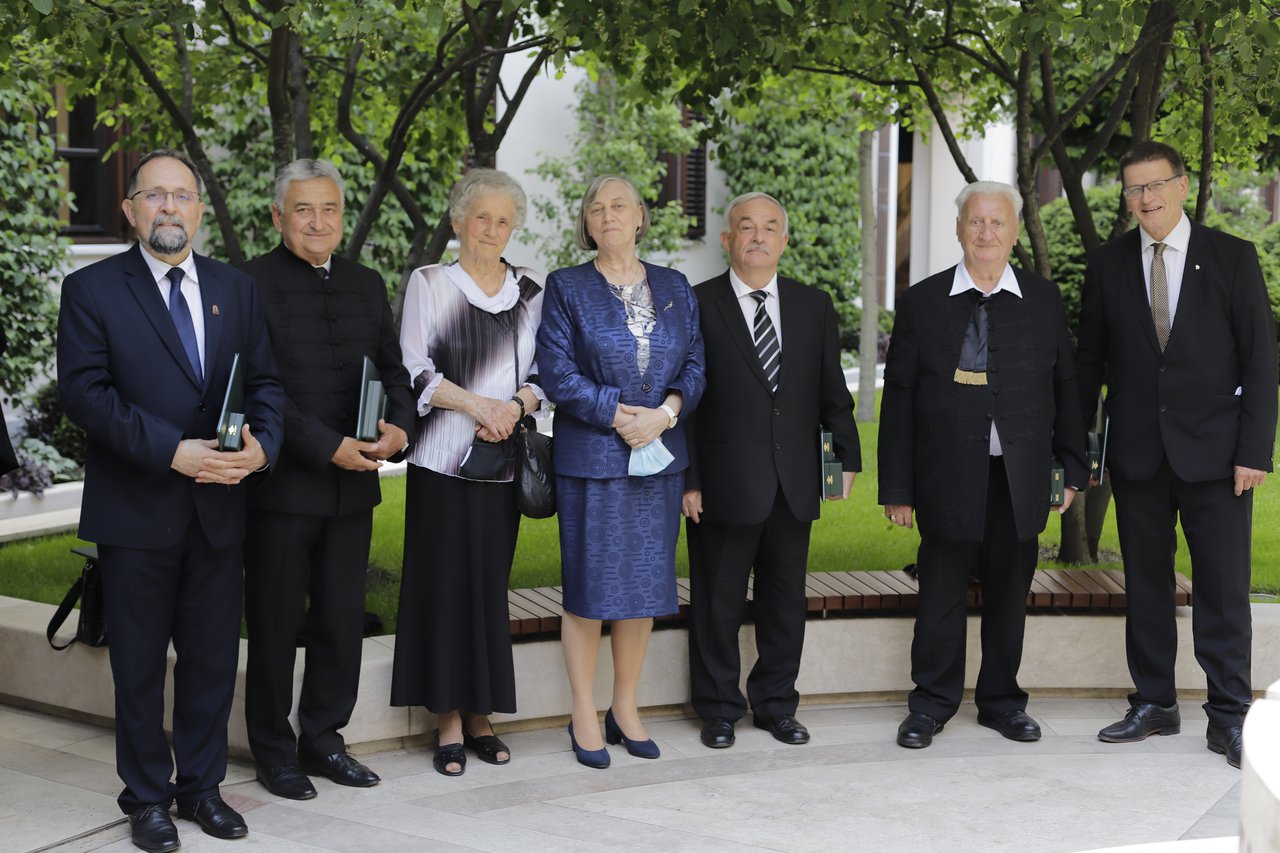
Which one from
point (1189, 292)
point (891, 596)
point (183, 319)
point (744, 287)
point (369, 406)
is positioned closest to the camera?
point (183, 319)

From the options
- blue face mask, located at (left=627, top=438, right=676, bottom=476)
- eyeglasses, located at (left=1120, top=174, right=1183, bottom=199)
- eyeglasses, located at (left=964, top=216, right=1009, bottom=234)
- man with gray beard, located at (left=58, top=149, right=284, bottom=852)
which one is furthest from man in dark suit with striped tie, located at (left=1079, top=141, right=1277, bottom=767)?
man with gray beard, located at (left=58, top=149, right=284, bottom=852)

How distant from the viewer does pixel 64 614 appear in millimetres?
5633

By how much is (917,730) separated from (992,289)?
5.51 feet

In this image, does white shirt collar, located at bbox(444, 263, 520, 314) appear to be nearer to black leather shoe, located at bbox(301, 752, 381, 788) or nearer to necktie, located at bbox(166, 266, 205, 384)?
necktie, located at bbox(166, 266, 205, 384)

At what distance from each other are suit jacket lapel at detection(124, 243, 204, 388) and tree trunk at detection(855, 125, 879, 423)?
10.3 m

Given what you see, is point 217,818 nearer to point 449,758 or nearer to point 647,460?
point 449,758

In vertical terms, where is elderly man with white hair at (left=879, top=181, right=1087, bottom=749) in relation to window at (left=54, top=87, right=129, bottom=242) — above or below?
below

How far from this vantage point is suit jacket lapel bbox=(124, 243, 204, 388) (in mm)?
4539

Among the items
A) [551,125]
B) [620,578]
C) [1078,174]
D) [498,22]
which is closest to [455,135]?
[498,22]

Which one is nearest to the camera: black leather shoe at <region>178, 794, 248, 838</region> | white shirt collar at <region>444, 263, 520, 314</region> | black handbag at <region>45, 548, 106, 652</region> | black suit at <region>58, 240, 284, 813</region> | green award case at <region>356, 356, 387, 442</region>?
black suit at <region>58, 240, 284, 813</region>

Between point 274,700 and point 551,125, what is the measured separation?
12232 mm

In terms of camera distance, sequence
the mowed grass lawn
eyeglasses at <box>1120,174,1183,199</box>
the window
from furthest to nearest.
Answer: the window, the mowed grass lawn, eyeglasses at <box>1120,174,1183,199</box>

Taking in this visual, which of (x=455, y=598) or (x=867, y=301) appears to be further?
(x=867, y=301)

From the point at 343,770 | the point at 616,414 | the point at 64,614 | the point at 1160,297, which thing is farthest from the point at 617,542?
the point at 1160,297
